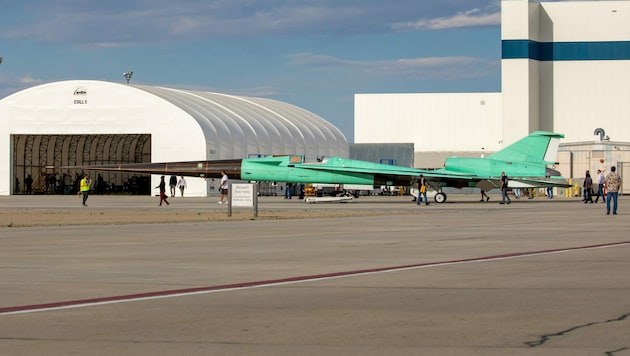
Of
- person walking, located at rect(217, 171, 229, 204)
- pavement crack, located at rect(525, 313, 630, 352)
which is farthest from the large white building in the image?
pavement crack, located at rect(525, 313, 630, 352)

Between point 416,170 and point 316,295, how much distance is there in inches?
1500

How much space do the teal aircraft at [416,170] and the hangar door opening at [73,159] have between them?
17946 millimetres

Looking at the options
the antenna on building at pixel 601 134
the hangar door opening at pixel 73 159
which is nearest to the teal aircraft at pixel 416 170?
the hangar door opening at pixel 73 159

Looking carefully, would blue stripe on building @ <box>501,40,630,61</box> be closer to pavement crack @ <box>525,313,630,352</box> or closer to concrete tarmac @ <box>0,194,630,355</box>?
concrete tarmac @ <box>0,194,630,355</box>

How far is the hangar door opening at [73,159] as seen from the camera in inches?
2549

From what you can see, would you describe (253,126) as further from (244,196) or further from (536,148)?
(244,196)

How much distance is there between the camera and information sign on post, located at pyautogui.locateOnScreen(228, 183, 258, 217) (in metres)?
29.6

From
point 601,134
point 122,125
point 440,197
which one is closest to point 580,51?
point 601,134

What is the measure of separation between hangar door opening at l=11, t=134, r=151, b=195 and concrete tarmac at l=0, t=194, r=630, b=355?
155 feet

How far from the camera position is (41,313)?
8773 millimetres

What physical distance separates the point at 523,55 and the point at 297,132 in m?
17.5

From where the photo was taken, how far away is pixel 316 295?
33.3ft

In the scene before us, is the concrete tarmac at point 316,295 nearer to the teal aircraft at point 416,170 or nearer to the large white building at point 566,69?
the teal aircraft at point 416,170

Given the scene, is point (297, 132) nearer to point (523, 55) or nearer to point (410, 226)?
point (523, 55)
